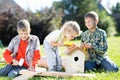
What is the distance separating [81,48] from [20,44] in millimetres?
1101

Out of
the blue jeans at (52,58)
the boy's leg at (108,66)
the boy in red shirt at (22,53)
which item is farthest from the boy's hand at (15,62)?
the boy's leg at (108,66)

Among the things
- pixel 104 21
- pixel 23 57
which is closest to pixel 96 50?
pixel 23 57

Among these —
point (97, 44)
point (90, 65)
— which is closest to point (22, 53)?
point (90, 65)

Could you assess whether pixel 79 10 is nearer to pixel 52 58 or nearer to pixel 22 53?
pixel 52 58

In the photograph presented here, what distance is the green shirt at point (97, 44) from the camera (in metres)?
7.01

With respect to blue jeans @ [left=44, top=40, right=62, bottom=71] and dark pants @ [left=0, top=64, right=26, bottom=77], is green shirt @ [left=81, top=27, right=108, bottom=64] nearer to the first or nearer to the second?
blue jeans @ [left=44, top=40, right=62, bottom=71]

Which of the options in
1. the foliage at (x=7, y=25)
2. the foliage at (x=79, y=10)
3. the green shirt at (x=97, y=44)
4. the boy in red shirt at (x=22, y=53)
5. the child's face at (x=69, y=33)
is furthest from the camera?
the foliage at (x=79, y=10)

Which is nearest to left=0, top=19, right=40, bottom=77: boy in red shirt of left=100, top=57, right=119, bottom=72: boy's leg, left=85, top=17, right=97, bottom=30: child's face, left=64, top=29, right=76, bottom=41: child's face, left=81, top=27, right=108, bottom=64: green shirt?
left=64, top=29, right=76, bottom=41: child's face

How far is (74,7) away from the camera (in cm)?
3934

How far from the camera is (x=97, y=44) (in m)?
7.09

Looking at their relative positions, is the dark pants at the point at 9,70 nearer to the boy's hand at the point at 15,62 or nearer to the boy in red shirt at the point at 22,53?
the boy in red shirt at the point at 22,53

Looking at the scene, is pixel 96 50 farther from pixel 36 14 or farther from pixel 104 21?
pixel 104 21

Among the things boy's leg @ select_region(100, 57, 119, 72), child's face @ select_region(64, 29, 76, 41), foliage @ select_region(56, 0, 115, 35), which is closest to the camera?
child's face @ select_region(64, 29, 76, 41)

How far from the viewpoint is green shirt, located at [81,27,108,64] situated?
7012 mm
